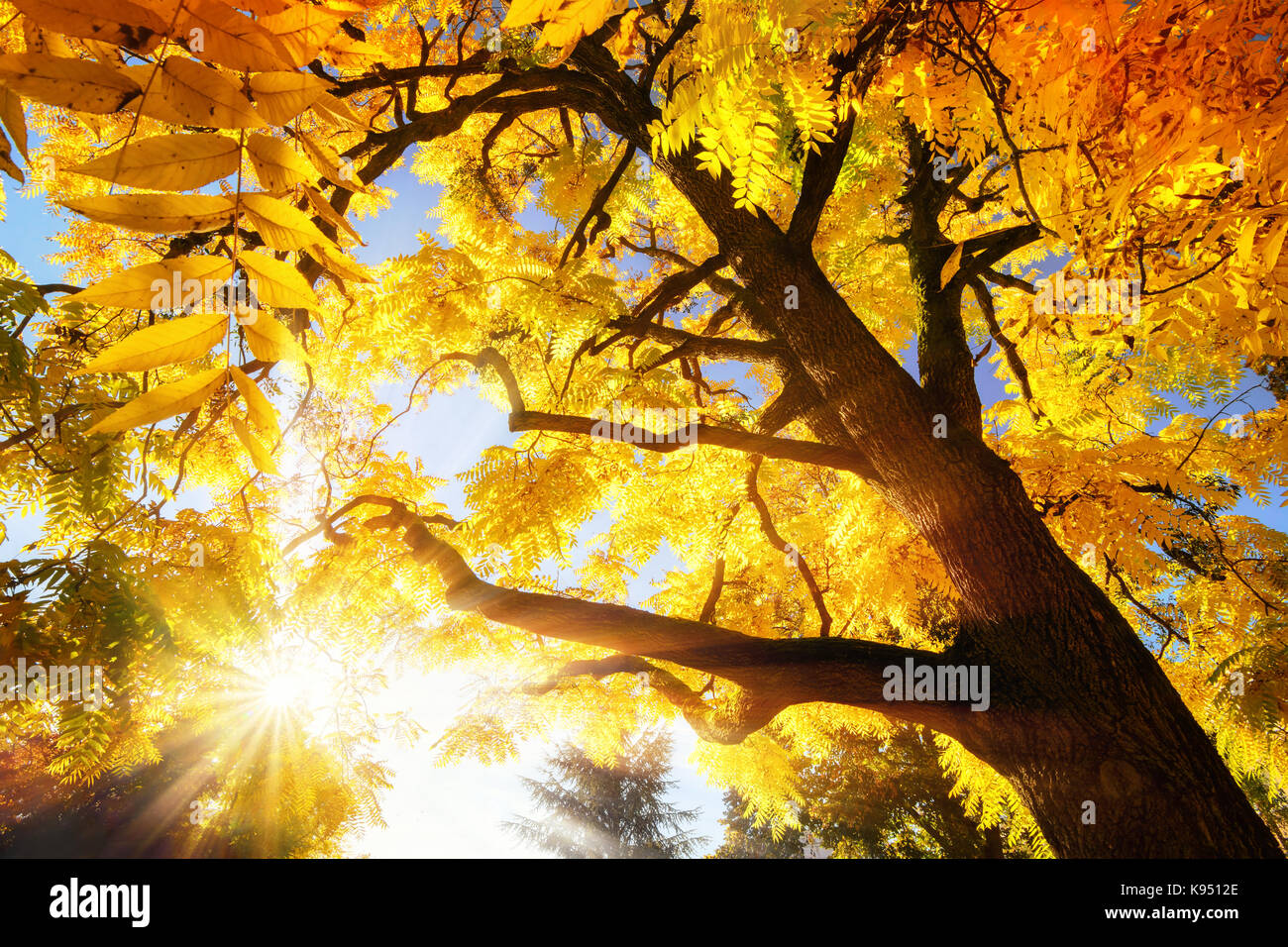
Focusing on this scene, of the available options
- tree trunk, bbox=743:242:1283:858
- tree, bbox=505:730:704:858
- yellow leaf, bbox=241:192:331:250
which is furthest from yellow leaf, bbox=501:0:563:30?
tree, bbox=505:730:704:858

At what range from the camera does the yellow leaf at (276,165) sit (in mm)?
628

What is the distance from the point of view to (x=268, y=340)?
641 mm

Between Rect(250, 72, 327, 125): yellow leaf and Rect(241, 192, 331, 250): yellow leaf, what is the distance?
0.29 ft

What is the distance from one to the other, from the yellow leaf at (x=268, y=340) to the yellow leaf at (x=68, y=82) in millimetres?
215

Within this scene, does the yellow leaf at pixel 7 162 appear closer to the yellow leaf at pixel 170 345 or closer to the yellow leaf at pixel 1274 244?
the yellow leaf at pixel 170 345

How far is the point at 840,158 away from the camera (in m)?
3.00

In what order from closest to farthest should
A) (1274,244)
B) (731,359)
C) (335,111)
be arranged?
(335,111) < (1274,244) < (731,359)

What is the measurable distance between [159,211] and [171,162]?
5 cm

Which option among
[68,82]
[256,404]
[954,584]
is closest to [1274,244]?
[256,404]

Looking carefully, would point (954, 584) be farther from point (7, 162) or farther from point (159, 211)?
point (7, 162)

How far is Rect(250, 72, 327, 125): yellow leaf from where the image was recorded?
625 mm

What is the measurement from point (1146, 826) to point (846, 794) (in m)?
15.5
